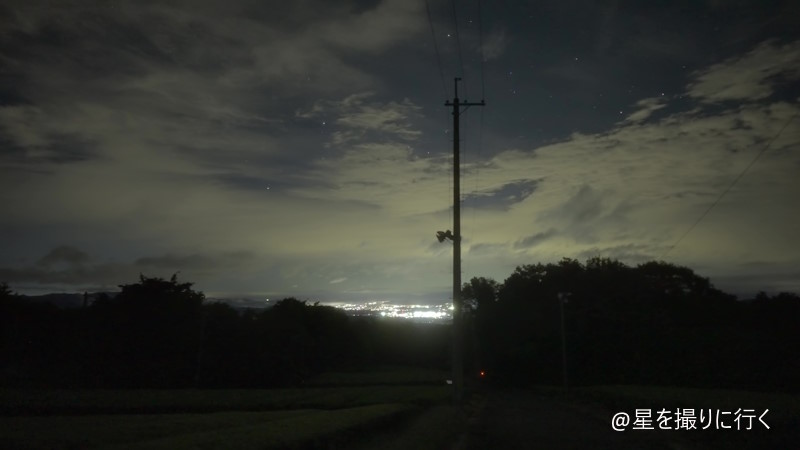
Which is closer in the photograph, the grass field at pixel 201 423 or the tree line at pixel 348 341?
the grass field at pixel 201 423

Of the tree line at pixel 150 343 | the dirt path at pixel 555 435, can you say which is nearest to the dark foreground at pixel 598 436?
the dirt path at pixel 555 435

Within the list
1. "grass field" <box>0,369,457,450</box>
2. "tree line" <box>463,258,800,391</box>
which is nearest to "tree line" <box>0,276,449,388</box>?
"grass field" <box>0,369,457,450</box>

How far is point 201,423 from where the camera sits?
67.4 ft

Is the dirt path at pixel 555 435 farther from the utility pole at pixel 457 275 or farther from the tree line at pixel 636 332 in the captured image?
the tree line at pixel 636 332

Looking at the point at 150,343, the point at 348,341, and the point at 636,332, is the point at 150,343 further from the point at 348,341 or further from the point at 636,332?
the point at 636,332

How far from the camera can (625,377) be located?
55.3 m

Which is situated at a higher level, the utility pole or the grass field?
the utility pole

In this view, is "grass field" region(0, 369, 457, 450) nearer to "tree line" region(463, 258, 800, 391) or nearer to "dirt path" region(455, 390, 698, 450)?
"dirt path" region(455, 390, 698, 450)

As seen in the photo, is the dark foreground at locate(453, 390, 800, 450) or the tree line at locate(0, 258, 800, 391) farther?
the tree line at locate(0, 258, 800, 391)

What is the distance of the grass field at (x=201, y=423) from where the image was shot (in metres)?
14.4

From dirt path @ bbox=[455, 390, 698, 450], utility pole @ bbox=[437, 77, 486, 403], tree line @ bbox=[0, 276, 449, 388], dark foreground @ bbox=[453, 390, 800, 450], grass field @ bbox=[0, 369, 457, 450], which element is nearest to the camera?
grass field @ bbox=[0, 369, 457, 450]

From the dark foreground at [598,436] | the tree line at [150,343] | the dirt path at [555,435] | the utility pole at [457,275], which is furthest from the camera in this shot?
the tree line at [150,343]

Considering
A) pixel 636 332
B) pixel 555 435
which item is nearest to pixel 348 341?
pixel 636 332

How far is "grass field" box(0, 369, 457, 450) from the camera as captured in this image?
14391 mm
